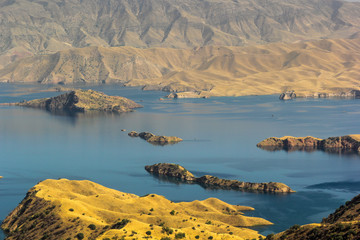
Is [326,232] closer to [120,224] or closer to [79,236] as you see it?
[120,224]

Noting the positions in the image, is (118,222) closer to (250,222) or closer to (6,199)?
(250,222)

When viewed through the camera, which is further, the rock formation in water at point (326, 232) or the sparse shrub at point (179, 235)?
the sparse shrub at point (179, 235)

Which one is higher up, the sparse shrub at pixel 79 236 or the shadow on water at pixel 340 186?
the shadow on water at pixel 340 186

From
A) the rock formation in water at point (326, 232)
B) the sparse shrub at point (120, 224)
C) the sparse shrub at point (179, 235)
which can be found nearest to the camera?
the rock formation in water at point (326, 232)

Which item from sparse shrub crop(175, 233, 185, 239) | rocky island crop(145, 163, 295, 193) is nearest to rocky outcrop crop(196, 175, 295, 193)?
rocky island crop(145, 163, 295, 193)

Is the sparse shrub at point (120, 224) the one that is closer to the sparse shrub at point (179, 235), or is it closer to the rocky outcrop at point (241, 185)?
the sparse shrub at point (179, 235)

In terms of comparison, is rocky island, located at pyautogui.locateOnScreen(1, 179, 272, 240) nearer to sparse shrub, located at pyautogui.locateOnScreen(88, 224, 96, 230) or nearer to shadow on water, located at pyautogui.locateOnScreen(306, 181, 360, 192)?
sparse shrub, located at pyautogui.locateOnScreen(88, 224, 96, 230)

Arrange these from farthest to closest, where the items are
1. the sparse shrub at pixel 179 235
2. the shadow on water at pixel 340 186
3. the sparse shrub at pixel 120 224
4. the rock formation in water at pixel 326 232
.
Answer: the shadow on water at pixel 340 186 → the sparse shrub at pixel 120 224 → the sparse shrub at pixel 179 235 → the rock formation in water at pixel 326 232

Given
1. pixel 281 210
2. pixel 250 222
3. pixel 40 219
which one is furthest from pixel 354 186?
pixel 40 219

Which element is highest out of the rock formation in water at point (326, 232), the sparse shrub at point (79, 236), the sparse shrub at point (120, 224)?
the rock formation in water at point (326, 232)

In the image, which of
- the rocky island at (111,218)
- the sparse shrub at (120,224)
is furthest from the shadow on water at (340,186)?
the sparse shrub at (120,224)
